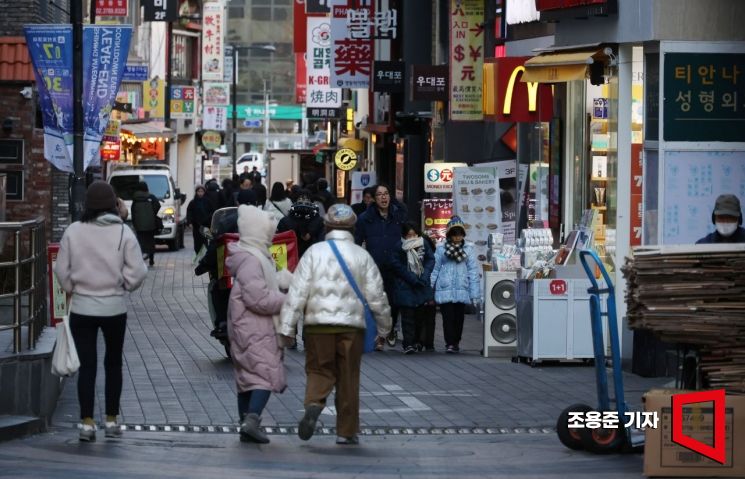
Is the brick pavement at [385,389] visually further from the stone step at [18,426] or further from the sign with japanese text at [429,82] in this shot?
the sign with japanese text at [429,82]

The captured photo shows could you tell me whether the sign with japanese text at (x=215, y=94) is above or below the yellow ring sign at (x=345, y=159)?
above

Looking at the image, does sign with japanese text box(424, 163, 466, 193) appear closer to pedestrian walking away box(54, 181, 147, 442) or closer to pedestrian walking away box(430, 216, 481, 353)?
pedestrian walking away box(430, 216, 481, 353)

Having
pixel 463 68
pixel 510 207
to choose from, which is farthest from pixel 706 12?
pixel 463 68

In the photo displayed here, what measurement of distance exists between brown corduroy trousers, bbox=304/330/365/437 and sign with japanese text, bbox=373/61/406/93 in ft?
75.1

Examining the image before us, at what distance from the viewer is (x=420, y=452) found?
440 inches

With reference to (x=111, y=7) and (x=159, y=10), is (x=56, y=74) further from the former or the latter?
(x=159, y=10)

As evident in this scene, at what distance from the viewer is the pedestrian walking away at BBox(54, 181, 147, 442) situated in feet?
36.8

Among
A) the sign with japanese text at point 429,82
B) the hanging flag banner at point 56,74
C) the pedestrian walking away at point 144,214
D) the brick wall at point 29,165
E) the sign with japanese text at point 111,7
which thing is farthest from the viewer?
the sign with japanese text at point 111,7

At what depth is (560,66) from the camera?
17219 millimetres

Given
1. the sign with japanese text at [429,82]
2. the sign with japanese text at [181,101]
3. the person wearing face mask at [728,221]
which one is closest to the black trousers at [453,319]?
the person wearing face mask at [728,221]

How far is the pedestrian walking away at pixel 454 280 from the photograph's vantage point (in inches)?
724

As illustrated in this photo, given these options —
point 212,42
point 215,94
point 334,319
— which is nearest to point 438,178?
point 334,319

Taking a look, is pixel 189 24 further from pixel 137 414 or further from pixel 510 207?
pixel 137 414

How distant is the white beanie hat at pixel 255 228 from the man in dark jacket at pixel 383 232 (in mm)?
6802
